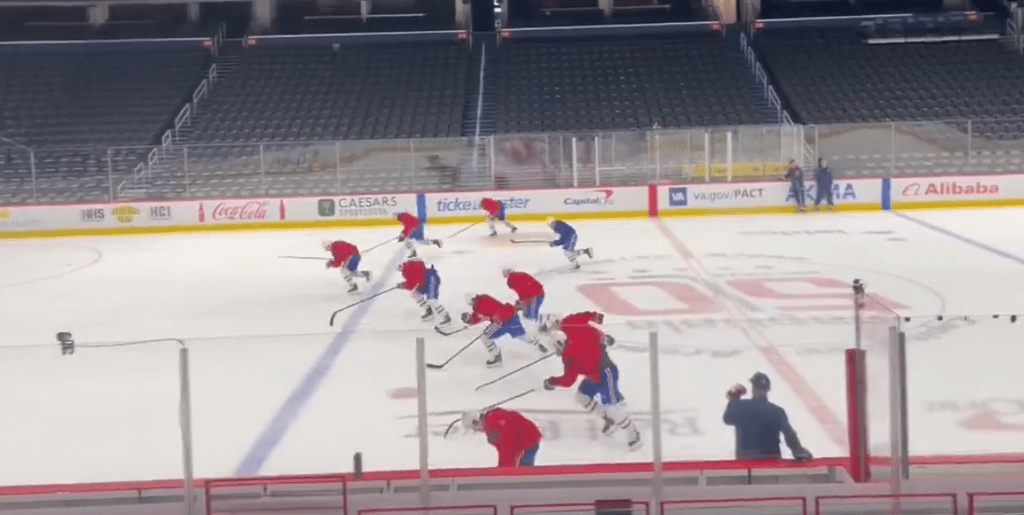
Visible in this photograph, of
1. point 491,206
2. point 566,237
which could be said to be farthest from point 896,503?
point 491,206

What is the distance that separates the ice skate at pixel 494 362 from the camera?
654cm

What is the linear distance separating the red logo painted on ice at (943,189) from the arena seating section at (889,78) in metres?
3.28

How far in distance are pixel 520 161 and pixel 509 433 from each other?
16.8m

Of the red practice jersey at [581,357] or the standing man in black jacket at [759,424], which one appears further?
the red practice jersey at [581,357]

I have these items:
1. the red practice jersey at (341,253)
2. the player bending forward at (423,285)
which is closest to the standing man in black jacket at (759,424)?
the player bending forward at (423,285)

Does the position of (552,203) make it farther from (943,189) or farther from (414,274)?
(414,274)

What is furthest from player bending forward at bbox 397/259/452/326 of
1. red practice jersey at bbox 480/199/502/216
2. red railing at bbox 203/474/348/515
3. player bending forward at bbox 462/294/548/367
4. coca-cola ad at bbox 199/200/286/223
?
coca-cola ad at bbox 199/200/286/223

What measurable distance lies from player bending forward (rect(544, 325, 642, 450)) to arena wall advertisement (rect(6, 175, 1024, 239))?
15657 mm

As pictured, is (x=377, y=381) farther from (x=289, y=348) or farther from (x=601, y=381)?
(x=601, y=381)

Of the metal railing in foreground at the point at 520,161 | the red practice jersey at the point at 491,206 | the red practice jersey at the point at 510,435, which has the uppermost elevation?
the metal railing in foreground at the point at 520,161

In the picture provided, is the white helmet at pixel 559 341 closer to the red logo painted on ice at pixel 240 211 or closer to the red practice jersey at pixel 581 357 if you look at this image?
the red practice jersey at pixel 581 357

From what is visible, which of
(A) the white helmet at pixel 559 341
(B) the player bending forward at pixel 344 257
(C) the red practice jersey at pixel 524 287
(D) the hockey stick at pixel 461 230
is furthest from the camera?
(D) the hockey stick at pixel 461 230

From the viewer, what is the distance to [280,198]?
21469 millimetres

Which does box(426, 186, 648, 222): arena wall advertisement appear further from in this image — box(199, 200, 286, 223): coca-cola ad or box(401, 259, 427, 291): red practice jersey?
box(401, 259, 427, 291): red practice jersey
